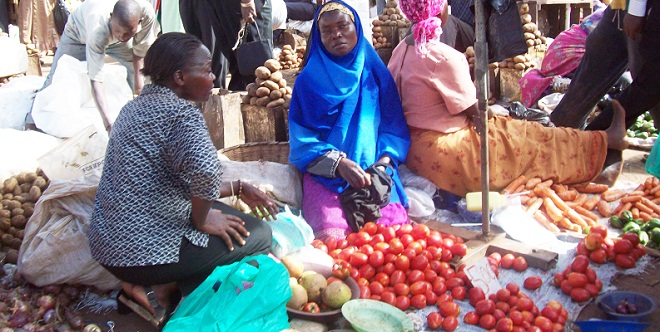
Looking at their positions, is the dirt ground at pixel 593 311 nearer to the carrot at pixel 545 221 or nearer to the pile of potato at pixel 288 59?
the carrot at pixel 545 221

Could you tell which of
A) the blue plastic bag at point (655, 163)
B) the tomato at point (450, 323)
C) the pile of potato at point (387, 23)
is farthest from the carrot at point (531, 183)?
the pile of potato at point (387, 23)

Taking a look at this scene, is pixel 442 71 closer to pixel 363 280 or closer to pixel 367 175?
pixel 367 175

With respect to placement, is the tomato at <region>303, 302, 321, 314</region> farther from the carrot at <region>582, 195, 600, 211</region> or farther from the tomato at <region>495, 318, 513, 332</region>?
the carrot at <region>582, 195, 600, 211</region>

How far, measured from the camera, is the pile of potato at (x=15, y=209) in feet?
11.0

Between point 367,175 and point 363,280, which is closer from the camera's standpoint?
point 363,280

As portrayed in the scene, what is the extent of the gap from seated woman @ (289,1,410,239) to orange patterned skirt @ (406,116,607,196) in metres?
0.20

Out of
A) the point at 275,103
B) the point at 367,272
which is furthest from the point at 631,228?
the point at 275,103

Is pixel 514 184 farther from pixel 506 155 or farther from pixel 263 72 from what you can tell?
pixel 263 72

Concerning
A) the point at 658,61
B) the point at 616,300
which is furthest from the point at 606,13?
the point at 616,300

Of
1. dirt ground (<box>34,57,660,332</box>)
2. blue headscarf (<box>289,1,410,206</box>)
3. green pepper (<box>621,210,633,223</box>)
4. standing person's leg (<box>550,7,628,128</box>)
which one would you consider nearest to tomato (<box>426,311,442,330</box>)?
dirt ground (<box>34,57,660,332</box>)

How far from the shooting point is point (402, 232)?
3215 mm

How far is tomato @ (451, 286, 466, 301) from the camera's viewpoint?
276 cm

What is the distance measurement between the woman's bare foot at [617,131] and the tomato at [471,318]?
1.87 meters

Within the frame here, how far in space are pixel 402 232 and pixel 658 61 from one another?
6.68 feet
